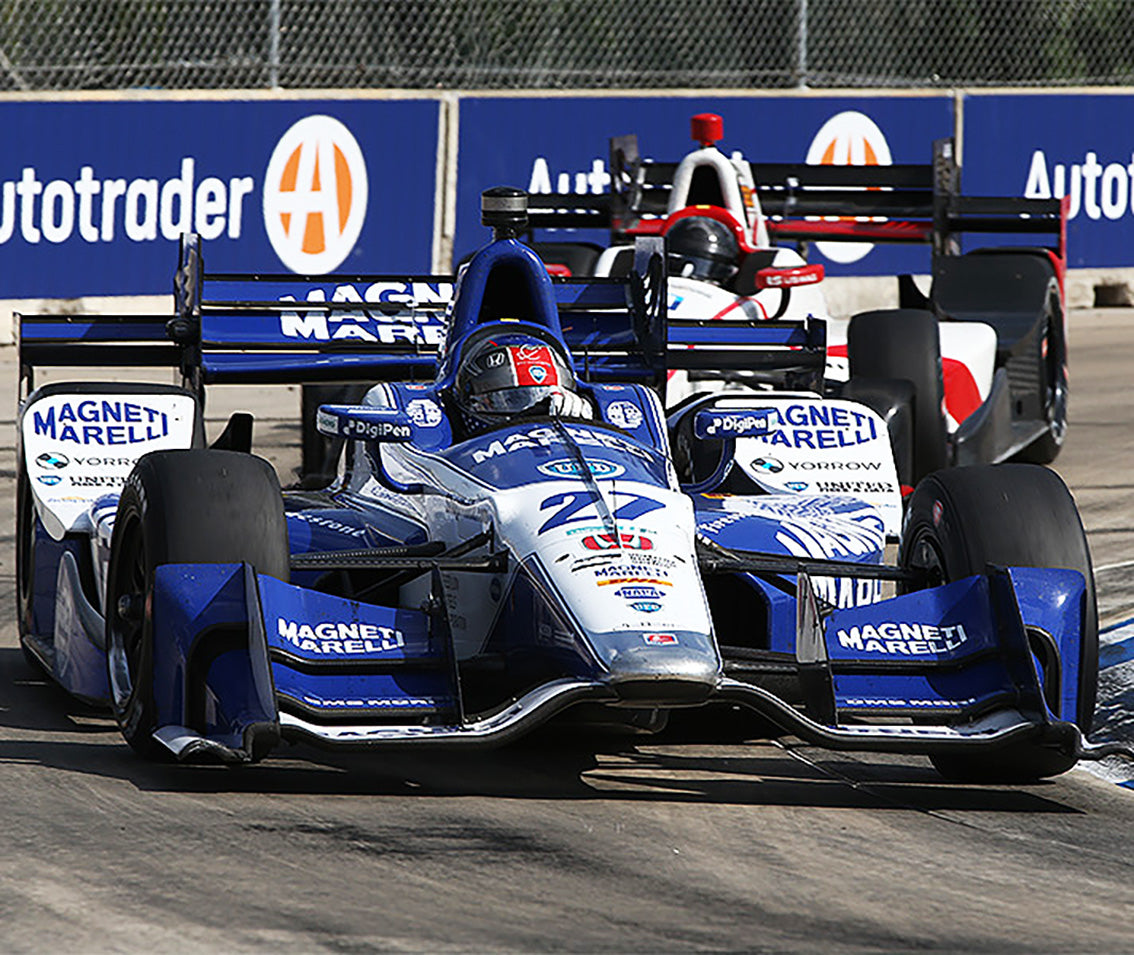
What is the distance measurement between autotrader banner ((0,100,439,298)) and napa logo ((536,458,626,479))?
9.72 m

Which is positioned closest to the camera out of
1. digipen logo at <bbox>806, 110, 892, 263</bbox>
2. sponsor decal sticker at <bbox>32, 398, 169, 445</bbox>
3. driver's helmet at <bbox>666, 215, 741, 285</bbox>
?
sponsor decal sticker at <bbox>32, 398, 169, 445</bbox>

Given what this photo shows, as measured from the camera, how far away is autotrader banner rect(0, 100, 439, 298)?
15.2 meters

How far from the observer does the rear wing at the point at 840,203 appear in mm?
13125

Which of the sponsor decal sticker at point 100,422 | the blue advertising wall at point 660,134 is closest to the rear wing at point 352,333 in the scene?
the sponsor decal sticker at point 100,422

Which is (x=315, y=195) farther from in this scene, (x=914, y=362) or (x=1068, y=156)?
(x=1068, y=156)

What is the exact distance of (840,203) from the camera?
43.7ft

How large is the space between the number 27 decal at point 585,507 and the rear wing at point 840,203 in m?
7.04

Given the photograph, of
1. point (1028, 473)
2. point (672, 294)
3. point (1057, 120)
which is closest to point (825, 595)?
point (1028, 473)

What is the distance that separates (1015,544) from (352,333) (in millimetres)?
3321

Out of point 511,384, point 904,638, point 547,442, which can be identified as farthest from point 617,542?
point 511,384

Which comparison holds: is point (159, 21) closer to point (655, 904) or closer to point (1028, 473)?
point (1028, 473)

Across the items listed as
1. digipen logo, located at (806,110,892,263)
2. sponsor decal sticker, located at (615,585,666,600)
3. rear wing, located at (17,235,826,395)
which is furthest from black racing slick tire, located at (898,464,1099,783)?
digipen logo, located at (806,110,892,263)

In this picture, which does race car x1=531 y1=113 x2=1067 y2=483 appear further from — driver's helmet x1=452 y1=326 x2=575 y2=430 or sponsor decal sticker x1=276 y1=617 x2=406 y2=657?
sponsor decal sticker x1=276 y1=617 x2=406 y2=657

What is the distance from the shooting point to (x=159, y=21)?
54.0 ft
